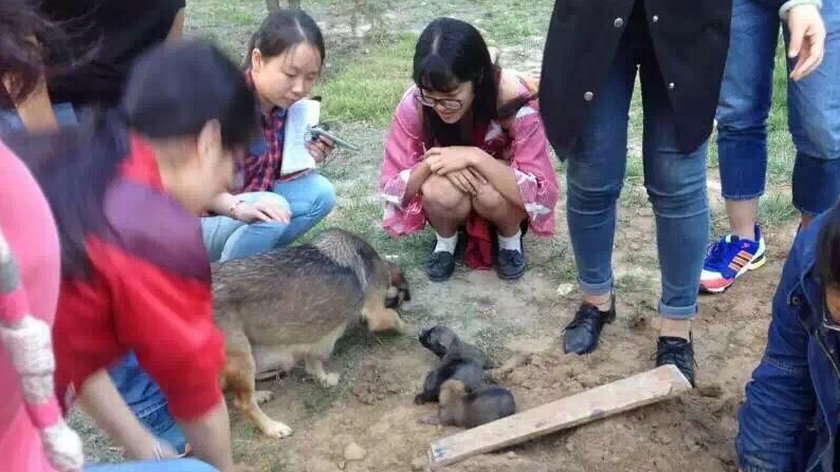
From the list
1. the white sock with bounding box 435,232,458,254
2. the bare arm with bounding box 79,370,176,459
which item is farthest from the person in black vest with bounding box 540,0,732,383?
the bare arm with bounding box 79,370,176,459

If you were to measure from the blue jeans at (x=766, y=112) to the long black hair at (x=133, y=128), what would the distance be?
86.1 inches

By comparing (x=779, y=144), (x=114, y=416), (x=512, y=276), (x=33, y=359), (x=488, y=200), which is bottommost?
(x=779, y=144)

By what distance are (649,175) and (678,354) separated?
65 centimetres

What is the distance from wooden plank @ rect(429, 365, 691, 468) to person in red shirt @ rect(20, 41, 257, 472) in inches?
46.8

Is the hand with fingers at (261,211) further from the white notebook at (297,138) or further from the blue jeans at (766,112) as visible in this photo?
the blue jeans at (766,112)

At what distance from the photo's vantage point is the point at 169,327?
1.66 meters

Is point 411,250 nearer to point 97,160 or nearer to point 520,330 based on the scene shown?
point 520,330

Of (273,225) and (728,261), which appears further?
(728,261)

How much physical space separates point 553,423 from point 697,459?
447 millimetres

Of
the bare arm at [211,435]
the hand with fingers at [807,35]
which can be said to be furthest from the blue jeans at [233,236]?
the hand with fingers at [807,35]

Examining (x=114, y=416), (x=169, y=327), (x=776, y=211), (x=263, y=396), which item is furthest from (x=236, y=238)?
(x=776, y=211)

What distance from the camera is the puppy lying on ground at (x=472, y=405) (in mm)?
3088

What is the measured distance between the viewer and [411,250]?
4465 millimetres

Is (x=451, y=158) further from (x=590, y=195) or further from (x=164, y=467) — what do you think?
(x=164, y=467)
